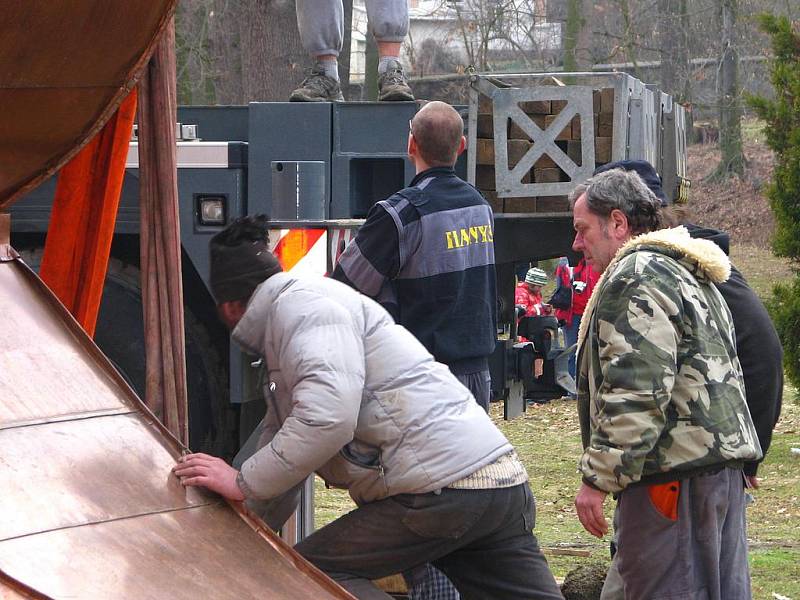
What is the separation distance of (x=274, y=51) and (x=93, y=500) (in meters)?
8.27

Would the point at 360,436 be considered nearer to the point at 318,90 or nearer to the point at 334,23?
the point at 318,90

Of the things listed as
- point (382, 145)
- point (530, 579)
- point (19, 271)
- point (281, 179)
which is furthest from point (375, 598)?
point (382, 145)

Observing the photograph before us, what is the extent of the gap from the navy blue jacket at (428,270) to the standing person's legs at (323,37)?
1.33 meters

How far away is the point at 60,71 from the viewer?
3141mm

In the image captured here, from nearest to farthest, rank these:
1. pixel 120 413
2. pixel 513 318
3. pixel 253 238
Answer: pixel 120 413, pixel 253 238, pixel 513 318

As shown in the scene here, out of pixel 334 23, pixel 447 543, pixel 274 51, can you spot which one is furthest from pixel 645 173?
pixel 274 51

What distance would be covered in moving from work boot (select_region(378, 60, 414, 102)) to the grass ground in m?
2.21

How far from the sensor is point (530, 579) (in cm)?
366

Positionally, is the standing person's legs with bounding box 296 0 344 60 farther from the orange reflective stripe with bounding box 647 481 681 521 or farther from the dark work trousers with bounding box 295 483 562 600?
the orange reflective stripe with bounding box 647 481 681 521

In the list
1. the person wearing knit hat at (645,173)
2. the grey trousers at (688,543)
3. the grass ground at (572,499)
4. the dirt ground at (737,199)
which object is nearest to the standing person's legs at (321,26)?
the person wearing knit hat at (645,173)

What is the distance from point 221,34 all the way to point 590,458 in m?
12.9

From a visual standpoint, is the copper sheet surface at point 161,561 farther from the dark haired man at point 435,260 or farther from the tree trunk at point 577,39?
the tree trunk at point 577,39

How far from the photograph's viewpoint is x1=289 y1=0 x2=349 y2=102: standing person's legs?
18.9 feet

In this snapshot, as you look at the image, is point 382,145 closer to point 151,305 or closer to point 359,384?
point 151,305
